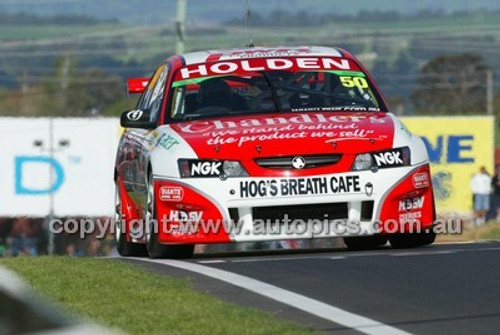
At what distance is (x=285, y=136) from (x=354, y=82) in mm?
1419

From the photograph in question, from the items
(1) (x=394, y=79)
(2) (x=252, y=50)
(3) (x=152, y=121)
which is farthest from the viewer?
(1) (x=394, y=79)

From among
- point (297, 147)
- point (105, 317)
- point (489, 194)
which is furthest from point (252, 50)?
point (489, 194)

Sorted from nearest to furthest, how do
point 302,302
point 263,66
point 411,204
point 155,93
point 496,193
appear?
point 302,302
point 411,204
point 263,66
point 155,93
point 496,193

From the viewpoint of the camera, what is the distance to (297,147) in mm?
11805

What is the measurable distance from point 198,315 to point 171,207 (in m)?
3.82

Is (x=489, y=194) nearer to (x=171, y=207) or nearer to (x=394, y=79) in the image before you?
(x=171, y=207)

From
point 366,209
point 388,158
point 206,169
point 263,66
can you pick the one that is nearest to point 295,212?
point 366,209

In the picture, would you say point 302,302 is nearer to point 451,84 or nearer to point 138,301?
point 138,301

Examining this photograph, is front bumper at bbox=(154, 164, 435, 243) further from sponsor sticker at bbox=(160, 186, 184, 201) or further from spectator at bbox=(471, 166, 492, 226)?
spectator at bbox=(471, 166, 492, 226)

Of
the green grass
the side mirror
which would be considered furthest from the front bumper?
the side mirror

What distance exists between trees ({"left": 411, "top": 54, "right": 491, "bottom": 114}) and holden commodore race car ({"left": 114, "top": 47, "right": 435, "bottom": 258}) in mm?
89465

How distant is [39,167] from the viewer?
45.2m

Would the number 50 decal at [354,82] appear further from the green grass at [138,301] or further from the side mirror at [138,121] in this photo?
the green grass at [138,301]

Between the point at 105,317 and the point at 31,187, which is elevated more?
the point at 105,317
